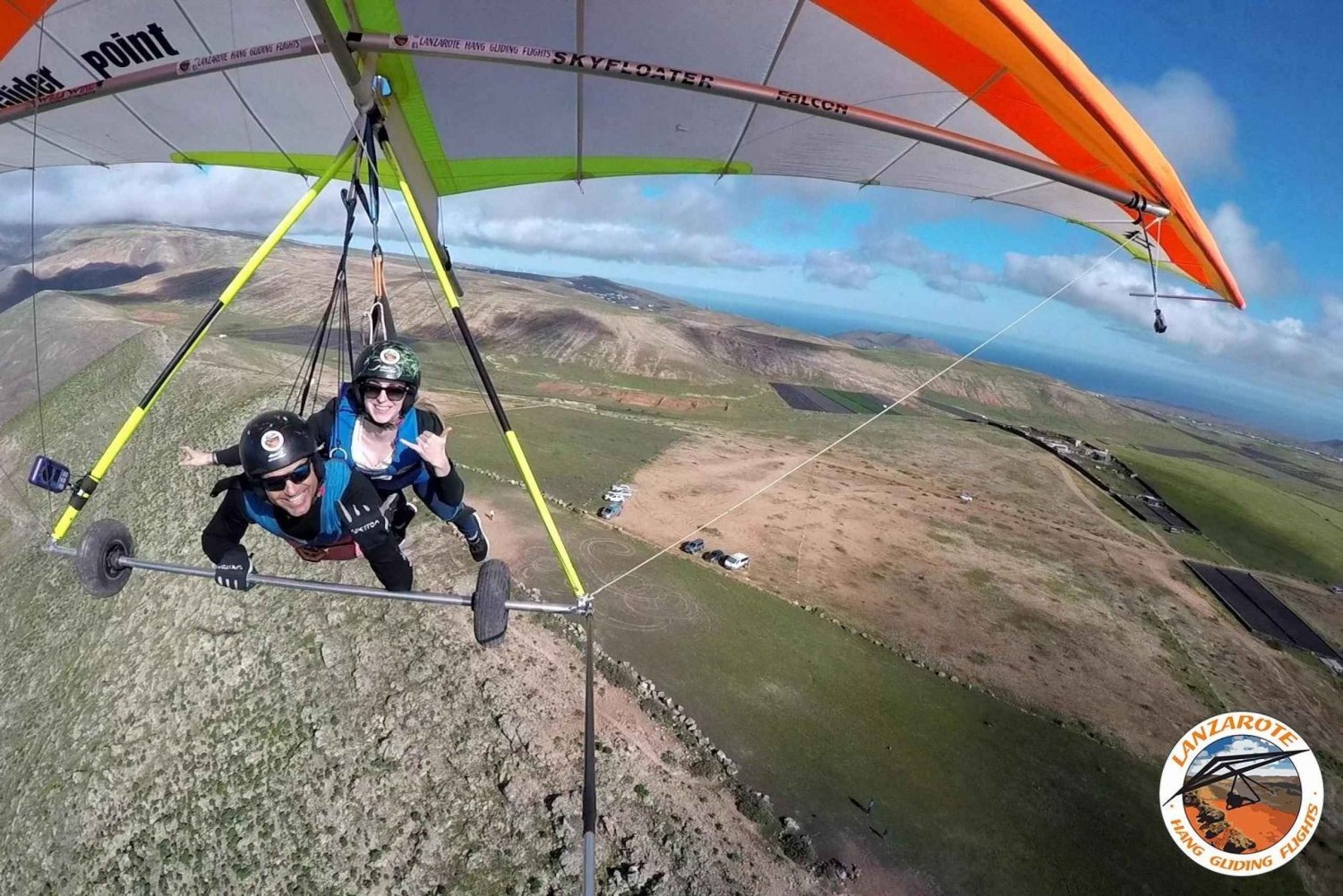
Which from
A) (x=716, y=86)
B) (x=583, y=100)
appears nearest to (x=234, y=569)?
(x=716, y=86)

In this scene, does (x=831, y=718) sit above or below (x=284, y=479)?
below

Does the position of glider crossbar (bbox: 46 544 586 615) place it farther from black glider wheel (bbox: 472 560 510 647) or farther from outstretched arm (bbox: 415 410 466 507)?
outstretched arm (bbox: 415 410 466 507)

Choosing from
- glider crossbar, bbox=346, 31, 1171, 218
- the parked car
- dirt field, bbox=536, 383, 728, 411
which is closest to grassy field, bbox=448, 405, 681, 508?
dirt field, bbox=536, 383, 728, 411

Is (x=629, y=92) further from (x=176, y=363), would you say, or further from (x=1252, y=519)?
(x=1252, y=519)

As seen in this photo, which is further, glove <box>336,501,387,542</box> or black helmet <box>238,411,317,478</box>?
glove <box>336,501,387,542</box>

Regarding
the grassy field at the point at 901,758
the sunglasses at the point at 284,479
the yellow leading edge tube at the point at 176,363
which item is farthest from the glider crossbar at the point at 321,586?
the grassy field at the point at 901,758

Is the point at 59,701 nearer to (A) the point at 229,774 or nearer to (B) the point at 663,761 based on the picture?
(A) the point at 229,774
